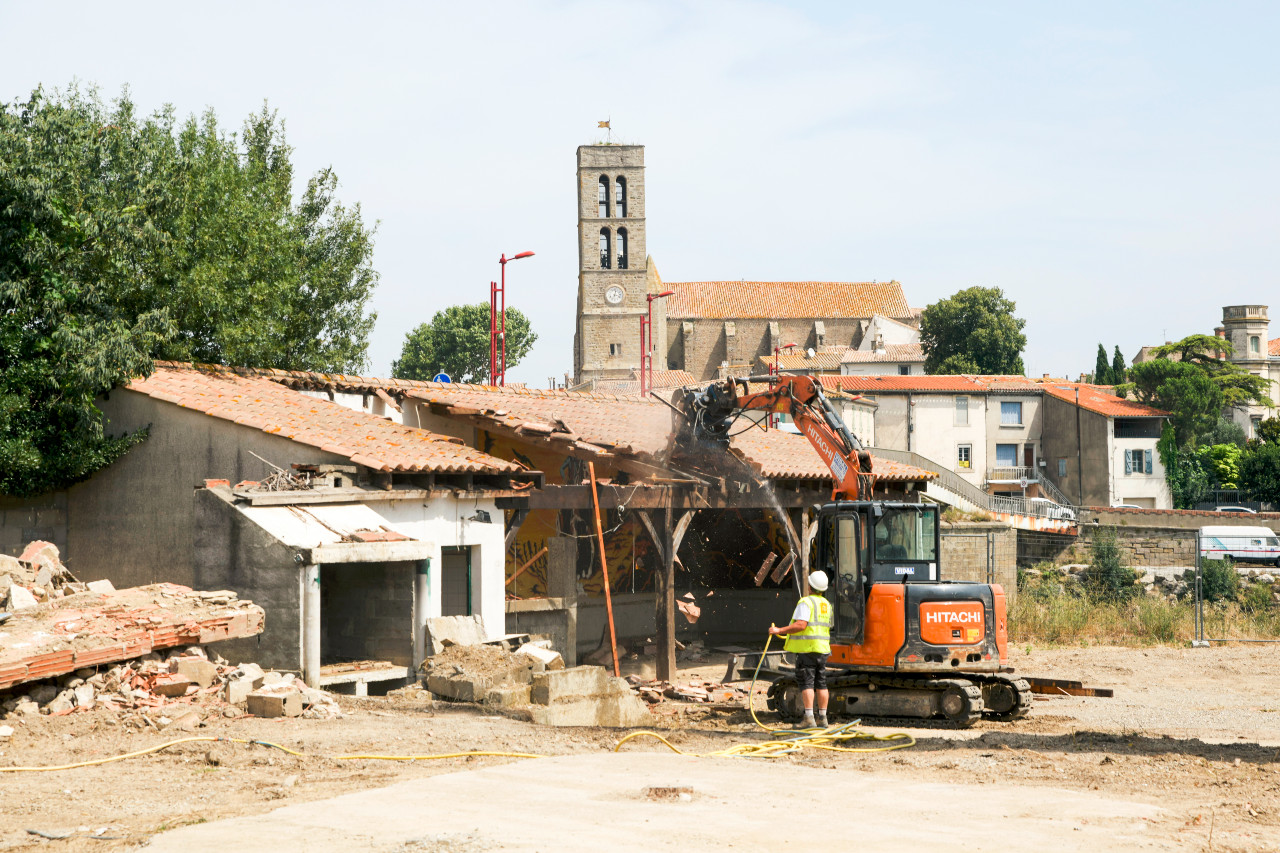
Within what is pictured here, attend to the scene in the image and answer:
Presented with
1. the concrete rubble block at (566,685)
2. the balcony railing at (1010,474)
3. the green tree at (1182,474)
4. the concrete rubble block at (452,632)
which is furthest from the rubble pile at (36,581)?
the green tree at (1182,474)

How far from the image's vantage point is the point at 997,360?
77625mm

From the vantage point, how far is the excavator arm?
49.6 feet

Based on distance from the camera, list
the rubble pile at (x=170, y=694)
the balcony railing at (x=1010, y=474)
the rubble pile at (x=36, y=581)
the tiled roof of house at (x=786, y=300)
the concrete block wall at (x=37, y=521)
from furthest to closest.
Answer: the tiled roof of house at (x=786, y=300) → the balcony railing at (x=1010, y=474) → the concrete block wall at (x=37, y=521) → the rubble pile at (x=36, y=581) → the rubble pile at (x=170, y=694)

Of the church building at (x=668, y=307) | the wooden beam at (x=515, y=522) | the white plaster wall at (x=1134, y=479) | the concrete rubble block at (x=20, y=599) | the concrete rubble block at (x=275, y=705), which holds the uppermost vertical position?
the church building at (x=668, y=307)

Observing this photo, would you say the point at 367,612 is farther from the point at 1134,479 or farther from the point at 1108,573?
the point at 1134,479

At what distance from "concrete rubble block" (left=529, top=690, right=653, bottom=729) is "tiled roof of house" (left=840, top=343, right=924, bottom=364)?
63.5m

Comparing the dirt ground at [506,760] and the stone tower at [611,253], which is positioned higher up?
the stone tower at [611,253]

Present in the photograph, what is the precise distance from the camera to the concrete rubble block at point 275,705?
40.1 ft

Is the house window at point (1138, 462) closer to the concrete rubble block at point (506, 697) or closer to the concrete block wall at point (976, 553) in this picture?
the concrete block wall at point (976, 553)

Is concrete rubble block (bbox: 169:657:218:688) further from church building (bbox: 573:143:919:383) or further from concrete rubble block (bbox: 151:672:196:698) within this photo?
church building (bbox: 573:143:919:383)

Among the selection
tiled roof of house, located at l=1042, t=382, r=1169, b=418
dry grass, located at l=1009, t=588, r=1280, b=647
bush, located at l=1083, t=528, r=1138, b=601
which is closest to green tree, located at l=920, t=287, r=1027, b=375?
tiled roof of house, located at l=1042, t=382, r=1169, b=418

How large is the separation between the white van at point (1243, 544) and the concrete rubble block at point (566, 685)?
33.0 m

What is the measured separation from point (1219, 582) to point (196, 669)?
99.9 feet

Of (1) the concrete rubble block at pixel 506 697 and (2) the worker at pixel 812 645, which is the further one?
(1) the concrete rubble block at pixel 506 697
